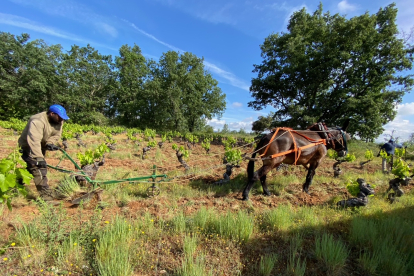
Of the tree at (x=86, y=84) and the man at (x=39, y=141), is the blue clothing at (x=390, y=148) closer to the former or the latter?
the man at (x=39, y=141)

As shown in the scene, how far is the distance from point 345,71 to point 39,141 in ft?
69.6

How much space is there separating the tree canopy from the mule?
26830mm

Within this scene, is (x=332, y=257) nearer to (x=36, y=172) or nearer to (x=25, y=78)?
(x=36, y=172)

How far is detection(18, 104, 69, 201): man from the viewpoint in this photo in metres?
3.55

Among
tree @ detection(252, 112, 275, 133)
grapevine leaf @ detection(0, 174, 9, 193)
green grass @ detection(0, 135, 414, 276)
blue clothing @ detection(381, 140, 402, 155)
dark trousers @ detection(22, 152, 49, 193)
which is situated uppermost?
tree @ detection(252, 112, 275, 133)

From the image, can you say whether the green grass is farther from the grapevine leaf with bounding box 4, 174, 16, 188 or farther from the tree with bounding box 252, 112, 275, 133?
the tree with bounding box 252, 112, 275, 133

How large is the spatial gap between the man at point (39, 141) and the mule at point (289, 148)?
417 centimetres

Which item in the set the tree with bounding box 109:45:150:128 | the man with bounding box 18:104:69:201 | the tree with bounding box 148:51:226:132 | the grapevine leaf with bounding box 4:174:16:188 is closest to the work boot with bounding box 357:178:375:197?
the grapevine leaf with bounding box 4:174:16:188

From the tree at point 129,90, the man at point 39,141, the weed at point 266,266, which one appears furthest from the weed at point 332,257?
the tree at point 129,90

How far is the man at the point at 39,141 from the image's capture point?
11.6 feet

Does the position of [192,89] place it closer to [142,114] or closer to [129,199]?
[142,114]

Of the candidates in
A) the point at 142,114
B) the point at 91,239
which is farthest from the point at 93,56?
the point at 91,239

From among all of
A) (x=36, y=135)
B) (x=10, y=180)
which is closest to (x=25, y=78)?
(x=36, y=135)

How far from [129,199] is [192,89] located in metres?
29.6
